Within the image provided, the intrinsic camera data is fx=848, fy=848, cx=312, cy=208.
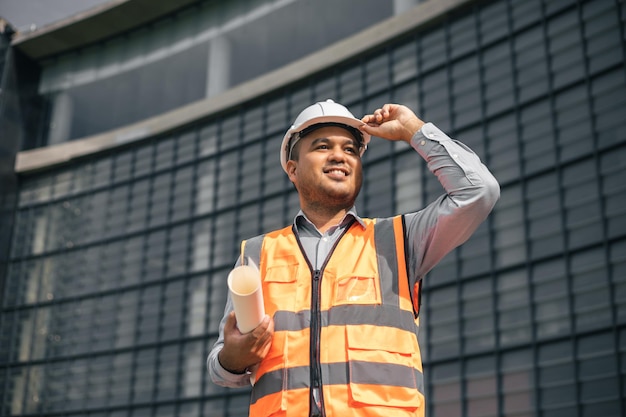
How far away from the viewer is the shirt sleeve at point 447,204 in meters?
3.28

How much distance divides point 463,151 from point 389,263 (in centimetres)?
54

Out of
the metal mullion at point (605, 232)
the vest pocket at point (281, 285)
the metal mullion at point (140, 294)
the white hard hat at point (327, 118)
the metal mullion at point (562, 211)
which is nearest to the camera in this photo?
the vest pocket at point (281, 285)

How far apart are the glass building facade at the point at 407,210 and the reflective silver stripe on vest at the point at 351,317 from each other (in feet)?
55.7

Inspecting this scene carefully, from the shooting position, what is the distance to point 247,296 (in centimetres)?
299

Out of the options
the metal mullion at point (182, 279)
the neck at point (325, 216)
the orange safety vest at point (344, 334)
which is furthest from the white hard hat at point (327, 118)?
the metal mullion at point (182, 279)

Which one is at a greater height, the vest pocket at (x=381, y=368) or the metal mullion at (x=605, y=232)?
the metal mullion at (x=605, y=232)

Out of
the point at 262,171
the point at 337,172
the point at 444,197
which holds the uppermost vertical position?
the point at 262,171

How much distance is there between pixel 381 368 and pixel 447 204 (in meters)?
0.69

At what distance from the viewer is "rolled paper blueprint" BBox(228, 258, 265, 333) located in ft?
9.86

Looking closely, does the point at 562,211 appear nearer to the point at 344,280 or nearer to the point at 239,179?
the point at 239,179

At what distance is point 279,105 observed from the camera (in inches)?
1142

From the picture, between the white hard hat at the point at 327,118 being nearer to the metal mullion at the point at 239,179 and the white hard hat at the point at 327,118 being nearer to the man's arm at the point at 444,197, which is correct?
the man's arm at the point at 444,197

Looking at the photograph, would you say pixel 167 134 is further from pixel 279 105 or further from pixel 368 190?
pixel 368 190

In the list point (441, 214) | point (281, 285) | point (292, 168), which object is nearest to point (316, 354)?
point (281, 285)
